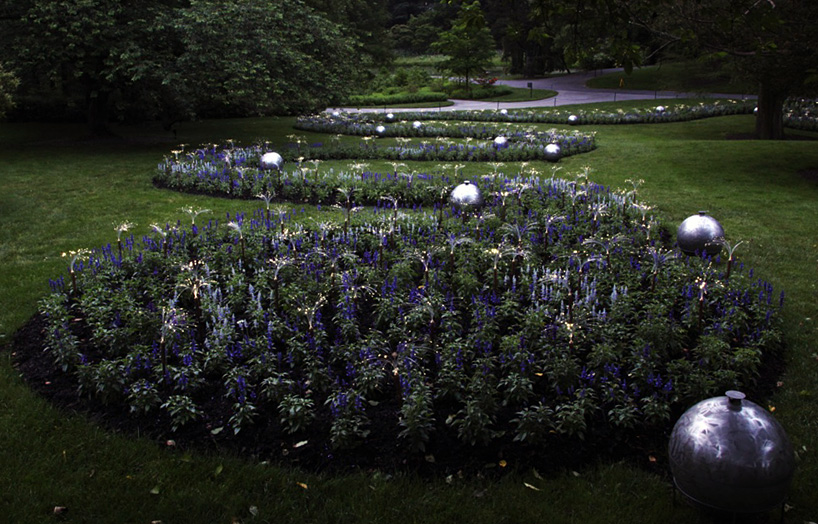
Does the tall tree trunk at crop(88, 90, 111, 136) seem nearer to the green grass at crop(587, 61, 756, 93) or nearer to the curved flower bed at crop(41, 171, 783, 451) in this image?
the curved flower bed at crop(41, 171, 783, 451)

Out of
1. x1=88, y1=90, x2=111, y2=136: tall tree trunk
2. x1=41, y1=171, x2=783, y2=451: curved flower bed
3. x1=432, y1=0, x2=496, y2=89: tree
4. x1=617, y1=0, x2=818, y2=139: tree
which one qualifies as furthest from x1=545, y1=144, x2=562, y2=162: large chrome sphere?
x1=432, y1=0, x2=496, y2=89: tree

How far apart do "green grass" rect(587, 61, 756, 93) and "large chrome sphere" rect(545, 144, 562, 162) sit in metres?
2.98

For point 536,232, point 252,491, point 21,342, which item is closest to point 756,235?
point 536,232

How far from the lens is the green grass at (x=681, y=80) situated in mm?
22203

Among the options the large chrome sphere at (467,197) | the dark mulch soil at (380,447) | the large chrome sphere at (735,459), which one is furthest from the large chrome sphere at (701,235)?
the large chrome sphere at (735,459)

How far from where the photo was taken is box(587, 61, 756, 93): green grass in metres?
22.2

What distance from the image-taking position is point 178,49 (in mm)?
18625

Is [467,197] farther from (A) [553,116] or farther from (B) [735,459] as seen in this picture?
(A) [553,116]

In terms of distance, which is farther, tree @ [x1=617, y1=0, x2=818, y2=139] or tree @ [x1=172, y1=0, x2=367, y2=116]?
tree @ [x1=172, y1=0, x2=367, y2=116]

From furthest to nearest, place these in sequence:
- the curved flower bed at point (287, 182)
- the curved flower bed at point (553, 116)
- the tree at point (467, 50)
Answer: the tree at point (467, 50) → the curved flower bed at point (553, 116) → the curved flower bed at point (287, 182)

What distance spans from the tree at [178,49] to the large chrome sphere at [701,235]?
11.5 m

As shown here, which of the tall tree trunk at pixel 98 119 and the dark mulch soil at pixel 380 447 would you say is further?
the tall tree trunk at pixel 98 119

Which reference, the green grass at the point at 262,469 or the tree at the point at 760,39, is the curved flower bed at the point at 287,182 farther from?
the tree at the point at 760,39

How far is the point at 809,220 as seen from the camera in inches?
443
